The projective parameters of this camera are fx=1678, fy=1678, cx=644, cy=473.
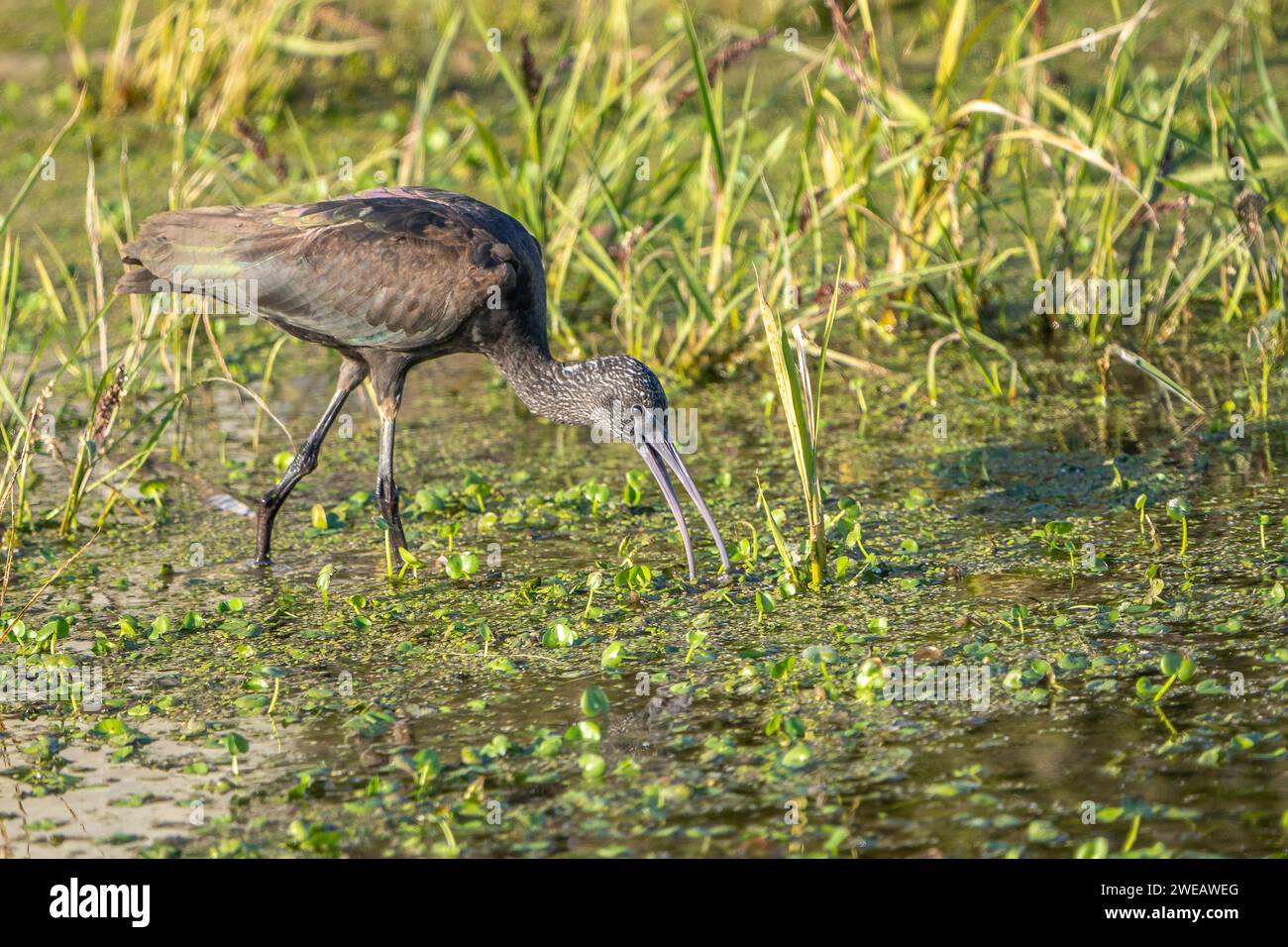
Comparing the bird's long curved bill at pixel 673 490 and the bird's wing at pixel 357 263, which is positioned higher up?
the bird's wing at pixel 357 263

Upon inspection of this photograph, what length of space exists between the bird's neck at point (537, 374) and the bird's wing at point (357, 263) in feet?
0.70

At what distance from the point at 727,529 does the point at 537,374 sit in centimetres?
86

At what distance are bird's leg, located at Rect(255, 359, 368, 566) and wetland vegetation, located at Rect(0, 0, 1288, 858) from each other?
0.38ft

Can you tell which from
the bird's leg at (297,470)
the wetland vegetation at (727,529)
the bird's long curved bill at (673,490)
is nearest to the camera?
the wetland vegetation at (727,529)

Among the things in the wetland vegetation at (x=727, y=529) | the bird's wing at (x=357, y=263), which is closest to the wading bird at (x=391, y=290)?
the bird's wing at (x=357, y=263)

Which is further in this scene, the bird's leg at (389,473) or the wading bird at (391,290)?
the bird's leg at (389,473)

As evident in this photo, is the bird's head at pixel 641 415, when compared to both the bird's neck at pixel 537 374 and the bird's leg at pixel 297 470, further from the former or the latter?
the bird's leg at pixel 297 470

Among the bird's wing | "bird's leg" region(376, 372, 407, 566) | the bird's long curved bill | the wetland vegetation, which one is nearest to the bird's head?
the bird's long curved bill

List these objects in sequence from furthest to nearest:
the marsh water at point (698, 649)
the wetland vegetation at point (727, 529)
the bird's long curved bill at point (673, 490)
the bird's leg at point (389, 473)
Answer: the bird's leg at point (389, 473) → the bird's long curved bill at point (673, 490) → the wetland vegetation at point (727, 529) → the marsh water at point (698, 649)

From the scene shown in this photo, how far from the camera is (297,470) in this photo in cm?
599

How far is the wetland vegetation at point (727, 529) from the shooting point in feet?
13.4

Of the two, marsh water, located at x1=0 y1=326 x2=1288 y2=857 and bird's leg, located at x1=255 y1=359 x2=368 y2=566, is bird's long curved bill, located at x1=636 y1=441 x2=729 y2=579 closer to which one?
marsh water, located at x1=0 y1=326 x2=1288 y2=857
